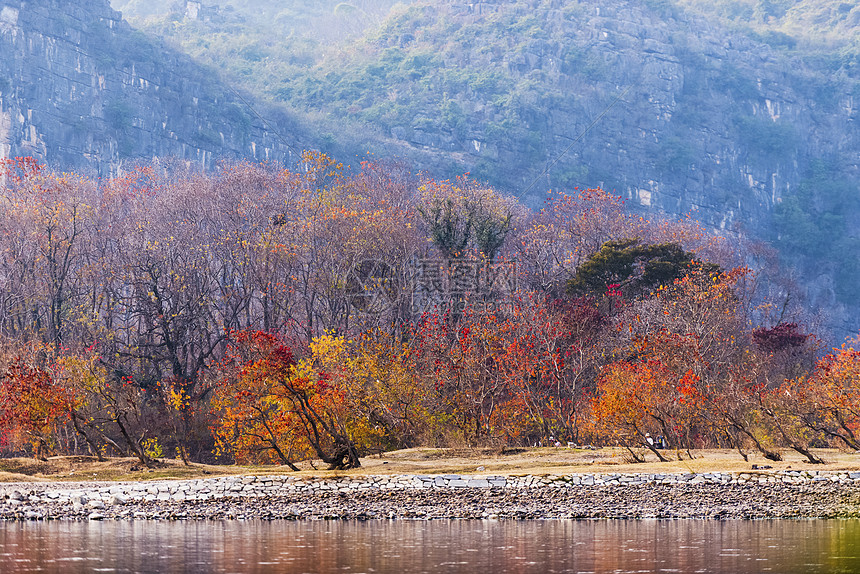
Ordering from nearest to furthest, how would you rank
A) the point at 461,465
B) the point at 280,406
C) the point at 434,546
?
the point at 434,546, the point at 461,465, the point at 280,406

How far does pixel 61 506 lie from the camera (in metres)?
29.2

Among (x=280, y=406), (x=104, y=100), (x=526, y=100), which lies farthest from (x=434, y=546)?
(x=526, y=100)

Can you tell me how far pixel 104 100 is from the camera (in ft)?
368

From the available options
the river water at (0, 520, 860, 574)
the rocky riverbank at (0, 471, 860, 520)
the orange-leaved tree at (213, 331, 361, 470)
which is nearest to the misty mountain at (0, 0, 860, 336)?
the orange-leaved tree at (213, 331, 361, 470)

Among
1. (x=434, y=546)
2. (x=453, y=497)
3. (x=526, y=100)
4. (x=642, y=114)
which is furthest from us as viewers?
(x=642, y=114)

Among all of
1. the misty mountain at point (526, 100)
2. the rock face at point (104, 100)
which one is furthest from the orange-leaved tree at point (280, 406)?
the misty mountain at point (526, 100)

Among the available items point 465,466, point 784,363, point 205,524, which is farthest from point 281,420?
point 784,363

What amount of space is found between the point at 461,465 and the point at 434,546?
13.3 meters

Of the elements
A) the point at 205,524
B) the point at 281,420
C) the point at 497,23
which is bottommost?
the point at 205,524

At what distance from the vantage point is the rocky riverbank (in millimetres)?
27547

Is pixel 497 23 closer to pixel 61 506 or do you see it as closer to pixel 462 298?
pixel 462 298

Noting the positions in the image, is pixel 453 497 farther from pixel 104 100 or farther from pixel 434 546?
pixel 104 100

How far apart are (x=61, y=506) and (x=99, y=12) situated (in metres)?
102

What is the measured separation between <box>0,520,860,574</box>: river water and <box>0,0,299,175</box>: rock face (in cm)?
8499
